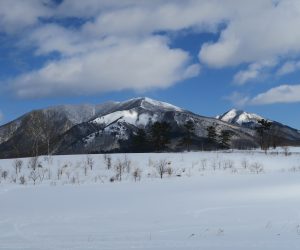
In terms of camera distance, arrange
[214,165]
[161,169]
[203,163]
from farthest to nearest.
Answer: [203,163] → [214,165] → [161,169]

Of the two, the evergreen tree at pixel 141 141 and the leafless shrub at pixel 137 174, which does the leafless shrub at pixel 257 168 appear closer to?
the leafless shrub at pixel 137 174

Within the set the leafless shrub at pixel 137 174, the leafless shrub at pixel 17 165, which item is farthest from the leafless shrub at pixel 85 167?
the leafless shrub at pixel 17 165

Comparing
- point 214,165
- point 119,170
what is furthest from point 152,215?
point 214,165

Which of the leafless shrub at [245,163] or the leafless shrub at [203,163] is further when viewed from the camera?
the leafless shrub at [245,163]

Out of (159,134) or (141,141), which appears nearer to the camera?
(159,134)

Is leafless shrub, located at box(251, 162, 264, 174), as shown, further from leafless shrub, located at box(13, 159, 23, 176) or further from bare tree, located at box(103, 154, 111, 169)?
leafless shrub, located at box(13, 159, 23, 176)

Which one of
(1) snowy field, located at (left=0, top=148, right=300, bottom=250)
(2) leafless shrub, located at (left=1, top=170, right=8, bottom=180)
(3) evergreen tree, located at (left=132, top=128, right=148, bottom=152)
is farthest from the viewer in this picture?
(3) evergreen tree, located at (left=132, top=128, right=148, bottom=152)

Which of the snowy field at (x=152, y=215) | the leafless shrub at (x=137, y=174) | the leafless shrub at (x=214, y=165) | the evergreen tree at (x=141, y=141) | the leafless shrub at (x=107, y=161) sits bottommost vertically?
the snowy field at (x=152, y=215)

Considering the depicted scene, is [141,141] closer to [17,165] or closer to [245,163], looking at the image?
[245,163]

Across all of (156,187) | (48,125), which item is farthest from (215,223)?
(48,125)

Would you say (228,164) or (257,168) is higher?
(228,164)

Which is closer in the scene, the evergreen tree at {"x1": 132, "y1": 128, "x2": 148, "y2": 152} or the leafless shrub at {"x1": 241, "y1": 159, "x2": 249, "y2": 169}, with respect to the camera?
the leafless shrub at {"x1": 241, "y1": 159, "x2": 249, "y2": 169}

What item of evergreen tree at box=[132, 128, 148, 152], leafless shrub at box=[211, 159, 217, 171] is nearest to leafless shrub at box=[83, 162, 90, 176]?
leafless shrub at box=[211, 159, 217, 171]

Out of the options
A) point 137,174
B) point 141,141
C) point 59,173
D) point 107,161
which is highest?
point 141,141
